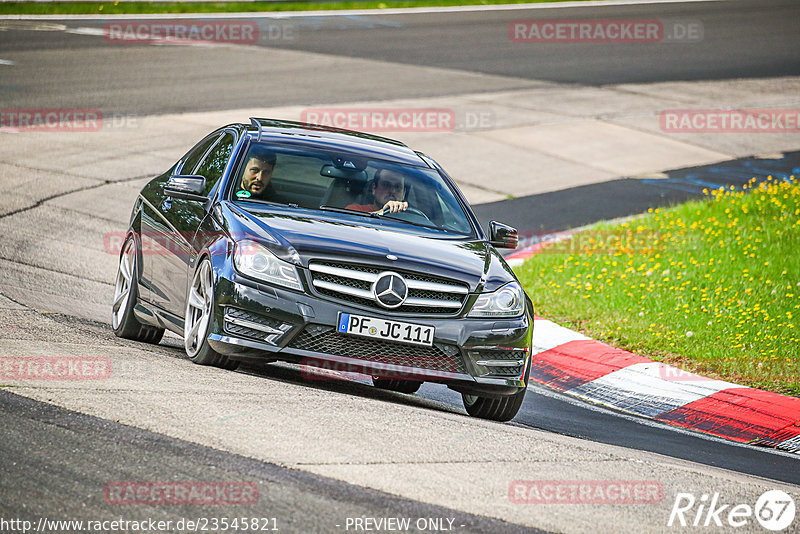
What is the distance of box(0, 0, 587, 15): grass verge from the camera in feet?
98.4

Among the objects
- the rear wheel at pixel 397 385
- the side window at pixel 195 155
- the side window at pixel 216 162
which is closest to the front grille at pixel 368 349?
the rear wheel at pixel 397 385

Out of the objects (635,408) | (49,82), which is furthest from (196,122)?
(635,408)

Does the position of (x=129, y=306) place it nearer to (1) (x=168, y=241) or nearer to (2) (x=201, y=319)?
(1) (x=168, y=241)

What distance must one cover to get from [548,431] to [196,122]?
12848 millimetres

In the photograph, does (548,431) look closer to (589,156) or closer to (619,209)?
(619,209)


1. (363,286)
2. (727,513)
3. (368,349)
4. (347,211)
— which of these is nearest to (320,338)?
(368,349)

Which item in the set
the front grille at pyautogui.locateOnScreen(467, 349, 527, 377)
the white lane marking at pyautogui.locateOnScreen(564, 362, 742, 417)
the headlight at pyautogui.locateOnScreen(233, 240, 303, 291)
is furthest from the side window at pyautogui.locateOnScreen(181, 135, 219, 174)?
the white lane marking at pyautogui.locateOnScreen(564, 362, 742, 417)

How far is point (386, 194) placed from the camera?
26.9ft

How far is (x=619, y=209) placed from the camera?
16.7 meters

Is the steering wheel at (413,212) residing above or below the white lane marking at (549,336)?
above

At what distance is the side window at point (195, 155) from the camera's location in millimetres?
9055

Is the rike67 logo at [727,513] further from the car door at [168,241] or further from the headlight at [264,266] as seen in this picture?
the car door at [168,241]

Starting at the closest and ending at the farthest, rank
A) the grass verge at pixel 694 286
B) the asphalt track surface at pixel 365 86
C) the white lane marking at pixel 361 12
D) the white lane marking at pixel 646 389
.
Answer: the asphalt track surface at pixel 365 86 < the white lane marking at pixel 646 389 < the grass verge at pixel 694 286 < the white lane marking at pixel 361 12

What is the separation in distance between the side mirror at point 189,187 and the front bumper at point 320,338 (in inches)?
42.9
